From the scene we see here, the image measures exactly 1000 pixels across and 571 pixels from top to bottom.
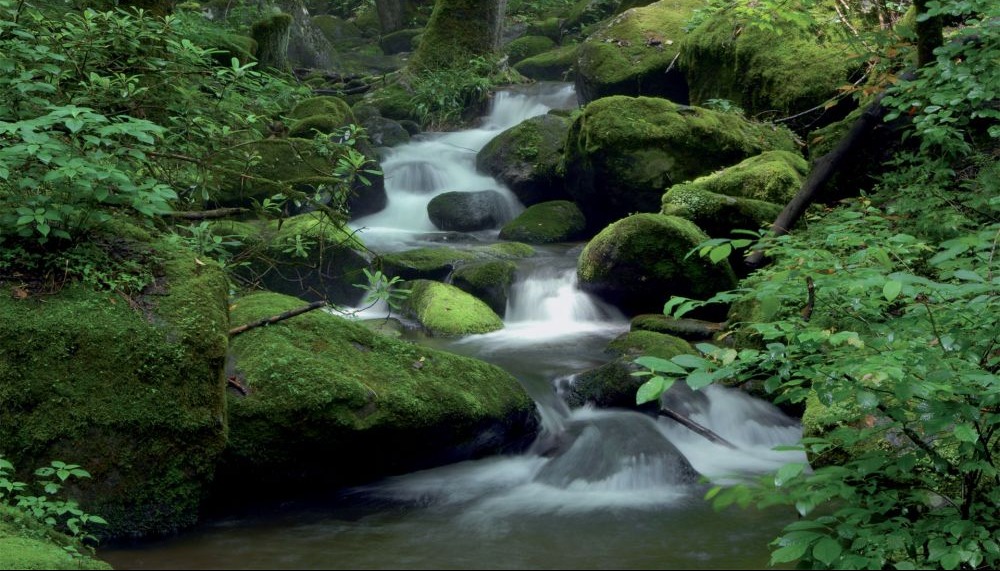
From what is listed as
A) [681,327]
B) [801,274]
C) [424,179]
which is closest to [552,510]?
[801,274]

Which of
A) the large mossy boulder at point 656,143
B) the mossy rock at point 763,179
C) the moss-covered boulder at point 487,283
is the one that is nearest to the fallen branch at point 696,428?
the moss-covered boulder at point 487,283

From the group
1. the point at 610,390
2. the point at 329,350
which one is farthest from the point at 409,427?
the point at 610,390

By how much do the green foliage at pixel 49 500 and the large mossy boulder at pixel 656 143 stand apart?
873 centimetres

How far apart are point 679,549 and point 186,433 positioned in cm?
245

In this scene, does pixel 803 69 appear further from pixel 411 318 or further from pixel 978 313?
pixel 978 313

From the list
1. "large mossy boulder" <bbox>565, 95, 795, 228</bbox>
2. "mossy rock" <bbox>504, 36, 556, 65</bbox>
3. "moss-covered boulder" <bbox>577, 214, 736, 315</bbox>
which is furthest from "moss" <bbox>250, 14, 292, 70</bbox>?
"moss-covered boulder" <bbox>577, 214, 736, 315</bbox>

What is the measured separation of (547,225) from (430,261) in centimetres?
282

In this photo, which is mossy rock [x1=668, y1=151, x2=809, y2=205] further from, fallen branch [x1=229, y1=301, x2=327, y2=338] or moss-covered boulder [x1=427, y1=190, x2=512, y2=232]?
fallen branch [x1=229, y1=301, x2=327, y2=338]

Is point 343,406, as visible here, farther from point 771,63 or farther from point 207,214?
point 771,63

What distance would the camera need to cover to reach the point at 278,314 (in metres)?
4.82

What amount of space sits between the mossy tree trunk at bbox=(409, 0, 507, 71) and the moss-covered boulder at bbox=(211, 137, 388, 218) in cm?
582

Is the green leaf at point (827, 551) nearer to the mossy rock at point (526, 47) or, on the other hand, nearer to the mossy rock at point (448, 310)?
the mossy rock at point (448, 310)

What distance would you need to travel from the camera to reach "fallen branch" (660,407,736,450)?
5641mm

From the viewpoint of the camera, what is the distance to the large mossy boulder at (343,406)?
4180mm
